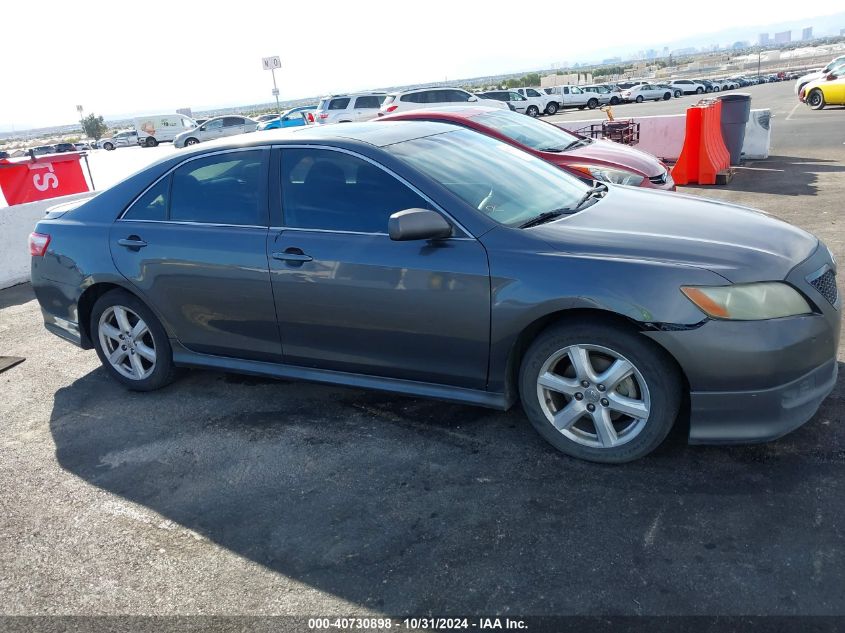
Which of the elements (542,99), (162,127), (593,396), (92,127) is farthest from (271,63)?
(92,127)

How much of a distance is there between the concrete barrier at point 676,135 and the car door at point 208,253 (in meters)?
10.9

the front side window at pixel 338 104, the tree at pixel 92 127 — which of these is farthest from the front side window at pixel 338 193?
the tree at pixel 92 127

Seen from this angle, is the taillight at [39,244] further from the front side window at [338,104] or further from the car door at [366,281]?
the front side window at [338,104]

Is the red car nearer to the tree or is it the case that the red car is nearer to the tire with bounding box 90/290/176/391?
the tire with bounding box 90/290/176/391

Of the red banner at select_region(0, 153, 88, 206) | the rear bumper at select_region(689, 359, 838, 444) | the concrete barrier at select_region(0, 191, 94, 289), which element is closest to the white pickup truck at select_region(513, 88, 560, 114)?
the red banner at select_region(0, 153, 88, 206)

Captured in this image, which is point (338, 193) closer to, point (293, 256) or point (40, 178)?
point (293, 256)

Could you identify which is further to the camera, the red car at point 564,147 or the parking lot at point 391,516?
the red car at point 564,147

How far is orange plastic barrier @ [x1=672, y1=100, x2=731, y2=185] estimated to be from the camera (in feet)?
35.9

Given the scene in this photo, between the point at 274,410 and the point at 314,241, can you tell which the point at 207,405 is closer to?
the point at 274,410

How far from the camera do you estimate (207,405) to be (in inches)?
181

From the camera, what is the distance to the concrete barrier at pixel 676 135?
523 inches

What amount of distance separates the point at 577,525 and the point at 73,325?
375 centimetres

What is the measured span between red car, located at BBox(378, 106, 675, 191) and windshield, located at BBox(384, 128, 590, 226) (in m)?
3.45

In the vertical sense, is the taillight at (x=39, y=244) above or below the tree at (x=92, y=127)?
above
